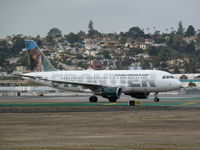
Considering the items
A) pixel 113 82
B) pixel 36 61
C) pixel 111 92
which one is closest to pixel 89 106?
pixel 111 92

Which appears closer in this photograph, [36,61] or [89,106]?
[89,106]

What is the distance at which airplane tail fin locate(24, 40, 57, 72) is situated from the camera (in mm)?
96750

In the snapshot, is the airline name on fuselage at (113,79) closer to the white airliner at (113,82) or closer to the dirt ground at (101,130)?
the white airliner at (113,82)

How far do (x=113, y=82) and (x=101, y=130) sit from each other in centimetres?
4362

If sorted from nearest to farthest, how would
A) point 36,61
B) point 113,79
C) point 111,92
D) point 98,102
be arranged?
point 111,92, point 98,102, point 113,79, point 36,61

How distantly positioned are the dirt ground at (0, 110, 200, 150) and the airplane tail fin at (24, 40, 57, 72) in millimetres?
37580

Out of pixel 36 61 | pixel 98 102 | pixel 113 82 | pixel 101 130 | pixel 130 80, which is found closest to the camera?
pixel 101 130

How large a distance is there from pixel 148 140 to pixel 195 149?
15.7 feet

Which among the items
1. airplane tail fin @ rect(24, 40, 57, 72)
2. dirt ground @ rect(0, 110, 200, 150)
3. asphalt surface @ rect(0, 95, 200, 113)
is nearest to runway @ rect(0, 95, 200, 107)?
asphalt surface @ rect(0, 95, 200, 113)

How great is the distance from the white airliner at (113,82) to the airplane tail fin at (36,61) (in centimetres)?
225

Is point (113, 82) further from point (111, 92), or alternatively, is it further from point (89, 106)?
point (89, 106)

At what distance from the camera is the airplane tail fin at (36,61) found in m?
96.8

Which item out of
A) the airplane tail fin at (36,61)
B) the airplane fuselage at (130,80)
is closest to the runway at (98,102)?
the airplane fuselage at (130,80)

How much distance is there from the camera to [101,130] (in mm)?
43125
